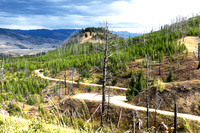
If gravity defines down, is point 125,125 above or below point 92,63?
below

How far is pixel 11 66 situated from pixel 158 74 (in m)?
112

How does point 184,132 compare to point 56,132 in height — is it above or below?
below

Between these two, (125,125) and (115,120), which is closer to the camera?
(125,125)

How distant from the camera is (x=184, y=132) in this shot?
22.9 m

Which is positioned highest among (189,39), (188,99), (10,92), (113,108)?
(189,39)

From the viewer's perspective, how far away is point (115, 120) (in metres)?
30.7

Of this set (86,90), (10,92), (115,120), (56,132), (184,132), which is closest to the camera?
(56,132)

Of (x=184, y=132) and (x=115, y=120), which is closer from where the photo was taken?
(x=184, y=132)

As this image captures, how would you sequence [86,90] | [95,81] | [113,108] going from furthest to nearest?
[95,81] → [86,90] → [113,108]

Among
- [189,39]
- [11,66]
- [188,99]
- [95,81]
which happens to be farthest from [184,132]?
[11,66]

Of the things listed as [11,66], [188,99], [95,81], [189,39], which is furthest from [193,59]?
[11,66]

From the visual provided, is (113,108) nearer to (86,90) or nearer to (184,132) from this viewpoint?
(184,132)

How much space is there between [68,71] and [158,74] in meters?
51.9

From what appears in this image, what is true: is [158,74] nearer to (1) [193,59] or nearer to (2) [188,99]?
(1) [193,59]
